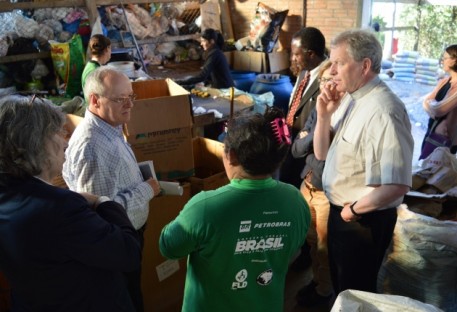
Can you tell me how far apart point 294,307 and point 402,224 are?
0.83 metres

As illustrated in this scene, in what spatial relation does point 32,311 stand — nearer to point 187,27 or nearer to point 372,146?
point 372,146

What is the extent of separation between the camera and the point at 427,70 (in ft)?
21.0

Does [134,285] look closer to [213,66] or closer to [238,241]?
[238,241]

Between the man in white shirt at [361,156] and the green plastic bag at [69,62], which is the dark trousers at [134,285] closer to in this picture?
the man in white shirt at [361,156]

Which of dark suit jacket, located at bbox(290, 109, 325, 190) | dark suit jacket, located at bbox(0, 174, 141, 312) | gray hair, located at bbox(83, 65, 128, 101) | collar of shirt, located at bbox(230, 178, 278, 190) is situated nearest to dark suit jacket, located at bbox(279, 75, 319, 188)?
dark suit jacket, located at bbox(290, 109, 325, 190)

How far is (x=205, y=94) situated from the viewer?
453 cm

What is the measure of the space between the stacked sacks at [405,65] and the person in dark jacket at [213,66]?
3.29 m

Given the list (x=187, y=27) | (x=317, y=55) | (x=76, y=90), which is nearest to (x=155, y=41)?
(x=187, y=27)

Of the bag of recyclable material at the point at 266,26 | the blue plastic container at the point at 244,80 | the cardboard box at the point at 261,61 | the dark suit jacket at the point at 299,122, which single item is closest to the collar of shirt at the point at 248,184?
the dark suit jacket at the point at 299,122

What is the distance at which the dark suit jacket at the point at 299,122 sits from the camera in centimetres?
254

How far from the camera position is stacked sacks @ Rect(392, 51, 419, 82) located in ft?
21.4

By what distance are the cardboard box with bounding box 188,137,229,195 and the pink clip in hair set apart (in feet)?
4.07

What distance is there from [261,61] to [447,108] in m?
3.52

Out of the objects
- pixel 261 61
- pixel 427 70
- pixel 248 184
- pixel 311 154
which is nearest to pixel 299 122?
pixel 311 154
